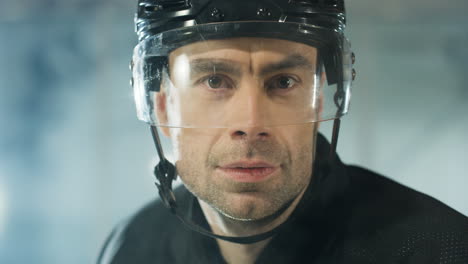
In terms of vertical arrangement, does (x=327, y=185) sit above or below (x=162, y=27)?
below

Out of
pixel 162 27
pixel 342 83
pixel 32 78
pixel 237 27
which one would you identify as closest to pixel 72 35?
pixel 32 78

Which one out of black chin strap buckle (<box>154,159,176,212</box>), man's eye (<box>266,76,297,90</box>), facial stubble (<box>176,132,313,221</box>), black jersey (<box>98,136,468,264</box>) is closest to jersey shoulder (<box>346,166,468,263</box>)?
black jersey (<box>98,136,468,264</box>)

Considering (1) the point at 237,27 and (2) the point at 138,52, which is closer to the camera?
(1) the point at 237,27

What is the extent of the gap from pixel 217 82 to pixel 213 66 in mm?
30

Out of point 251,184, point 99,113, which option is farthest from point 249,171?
Result: point 99,113

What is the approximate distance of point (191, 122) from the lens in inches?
37.4

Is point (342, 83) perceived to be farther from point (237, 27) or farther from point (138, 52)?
point (138, 52)

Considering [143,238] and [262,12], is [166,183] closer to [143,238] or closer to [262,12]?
[143,238]

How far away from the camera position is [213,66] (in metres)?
0.91

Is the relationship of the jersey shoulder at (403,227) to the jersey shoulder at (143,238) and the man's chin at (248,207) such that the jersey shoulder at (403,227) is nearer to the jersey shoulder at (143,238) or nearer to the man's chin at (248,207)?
the man's chin at (248,207)

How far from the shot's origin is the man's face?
2.93 ft

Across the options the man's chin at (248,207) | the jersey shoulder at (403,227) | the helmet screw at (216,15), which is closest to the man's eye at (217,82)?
the helmet screw at (216,15)

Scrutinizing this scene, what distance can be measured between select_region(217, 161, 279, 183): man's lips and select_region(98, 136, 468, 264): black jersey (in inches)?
4.7

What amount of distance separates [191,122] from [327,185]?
12.0 inches
